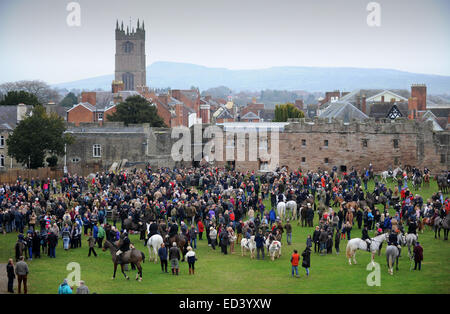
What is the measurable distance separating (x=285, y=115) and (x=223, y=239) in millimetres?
69304

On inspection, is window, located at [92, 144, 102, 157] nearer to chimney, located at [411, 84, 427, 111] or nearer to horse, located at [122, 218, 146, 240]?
horse, located at [122, 218, 146, 240]

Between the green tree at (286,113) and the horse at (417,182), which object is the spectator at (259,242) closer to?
the horse at (417,182)

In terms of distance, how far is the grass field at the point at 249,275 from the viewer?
2219 centimetres

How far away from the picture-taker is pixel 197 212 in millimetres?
33125

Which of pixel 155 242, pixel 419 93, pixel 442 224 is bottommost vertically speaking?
pixel 155 242

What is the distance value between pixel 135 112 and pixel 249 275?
51170 mm

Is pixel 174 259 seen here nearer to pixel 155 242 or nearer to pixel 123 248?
pixel 123 248

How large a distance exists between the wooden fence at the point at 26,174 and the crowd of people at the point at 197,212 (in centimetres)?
649

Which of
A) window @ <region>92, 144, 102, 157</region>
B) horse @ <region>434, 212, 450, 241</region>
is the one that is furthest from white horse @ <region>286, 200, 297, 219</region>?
window @ <region>92, 144, 102, 157</region>

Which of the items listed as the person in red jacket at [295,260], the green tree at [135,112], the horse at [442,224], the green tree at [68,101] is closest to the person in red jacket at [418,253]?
the person in red jacket at [295,260]

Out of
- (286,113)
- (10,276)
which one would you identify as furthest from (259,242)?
(286,113)

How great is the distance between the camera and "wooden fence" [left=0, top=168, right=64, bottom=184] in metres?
49.0

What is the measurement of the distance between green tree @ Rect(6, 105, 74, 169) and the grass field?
26146 millimetres

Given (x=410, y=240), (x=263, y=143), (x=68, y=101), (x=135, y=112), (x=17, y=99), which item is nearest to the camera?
(x=410, y=240)
